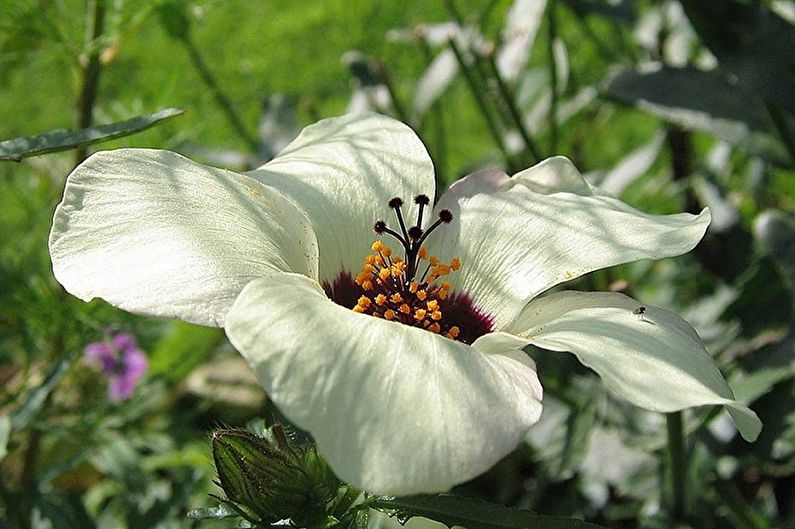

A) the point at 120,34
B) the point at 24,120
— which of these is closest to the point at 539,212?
the point at 120,34

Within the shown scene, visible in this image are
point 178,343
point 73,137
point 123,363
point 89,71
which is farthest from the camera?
point 178,343

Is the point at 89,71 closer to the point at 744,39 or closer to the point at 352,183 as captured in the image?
the point at 352,183

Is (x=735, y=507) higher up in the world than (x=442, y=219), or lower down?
lower down

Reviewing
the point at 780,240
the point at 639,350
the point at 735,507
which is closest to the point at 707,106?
the point at 780,240

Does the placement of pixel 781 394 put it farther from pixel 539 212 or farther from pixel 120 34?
pixel 120 34

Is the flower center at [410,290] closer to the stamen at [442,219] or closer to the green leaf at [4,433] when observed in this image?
the stamen at [442,219]

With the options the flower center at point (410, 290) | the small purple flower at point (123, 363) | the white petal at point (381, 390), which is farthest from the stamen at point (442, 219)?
the small purple flower at point (123, 363)

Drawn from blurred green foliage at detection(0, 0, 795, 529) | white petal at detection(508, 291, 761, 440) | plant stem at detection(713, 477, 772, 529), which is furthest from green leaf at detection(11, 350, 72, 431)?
plant stem at detection(713, 477, 772, 529)
